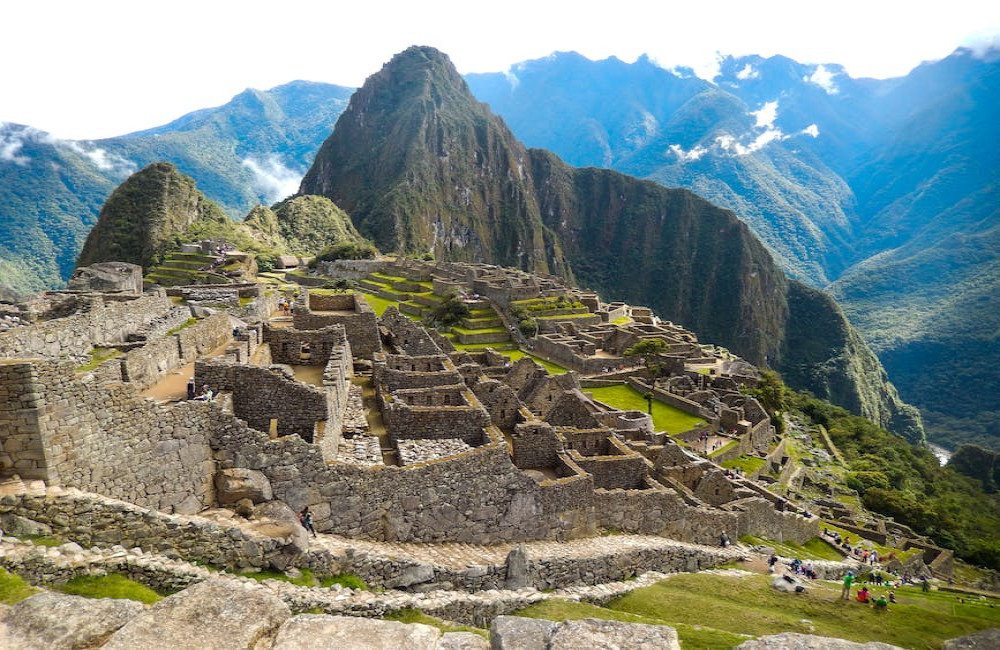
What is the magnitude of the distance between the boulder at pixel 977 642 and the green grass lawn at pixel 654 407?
2631 cm

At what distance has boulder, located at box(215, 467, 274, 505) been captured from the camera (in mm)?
10117

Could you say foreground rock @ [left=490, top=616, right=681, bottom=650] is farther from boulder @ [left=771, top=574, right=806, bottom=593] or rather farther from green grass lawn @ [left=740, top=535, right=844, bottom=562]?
green grass lawn @ [left=740, top=535, right=844, bottom=562]

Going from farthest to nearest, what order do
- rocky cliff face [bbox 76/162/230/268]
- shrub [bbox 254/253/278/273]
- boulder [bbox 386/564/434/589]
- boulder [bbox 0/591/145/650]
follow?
rocky cliff face [bbox 76/162/230/268]
shrub [bbox 254/253/278/273]
boulder [bbox 386/564/434/589]
boulder [bbox 0/591/145/650]

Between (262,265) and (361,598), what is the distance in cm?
7915

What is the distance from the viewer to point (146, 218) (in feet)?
319

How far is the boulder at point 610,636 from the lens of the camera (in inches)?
205

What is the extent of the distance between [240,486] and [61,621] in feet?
16.3

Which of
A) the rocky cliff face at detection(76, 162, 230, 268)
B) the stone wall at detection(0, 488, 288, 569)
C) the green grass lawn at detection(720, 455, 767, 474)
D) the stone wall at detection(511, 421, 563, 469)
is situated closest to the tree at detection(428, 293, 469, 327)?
the green grass lawn at detection(720, 455, 767, 474)

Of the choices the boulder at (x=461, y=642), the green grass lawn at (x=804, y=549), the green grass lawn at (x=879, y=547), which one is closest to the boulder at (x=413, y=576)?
the boulder at (x=461, y=642)

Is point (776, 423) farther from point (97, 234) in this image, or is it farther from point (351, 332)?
point (97, 234)

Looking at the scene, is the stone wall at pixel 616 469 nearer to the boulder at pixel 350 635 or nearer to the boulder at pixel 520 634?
the boulder at pixel 520 634

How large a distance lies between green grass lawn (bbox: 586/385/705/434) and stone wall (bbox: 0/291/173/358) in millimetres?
30249

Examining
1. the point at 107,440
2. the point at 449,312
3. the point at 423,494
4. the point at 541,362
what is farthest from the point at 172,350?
the point at 449,312

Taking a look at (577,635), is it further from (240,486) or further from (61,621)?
(240,486)
